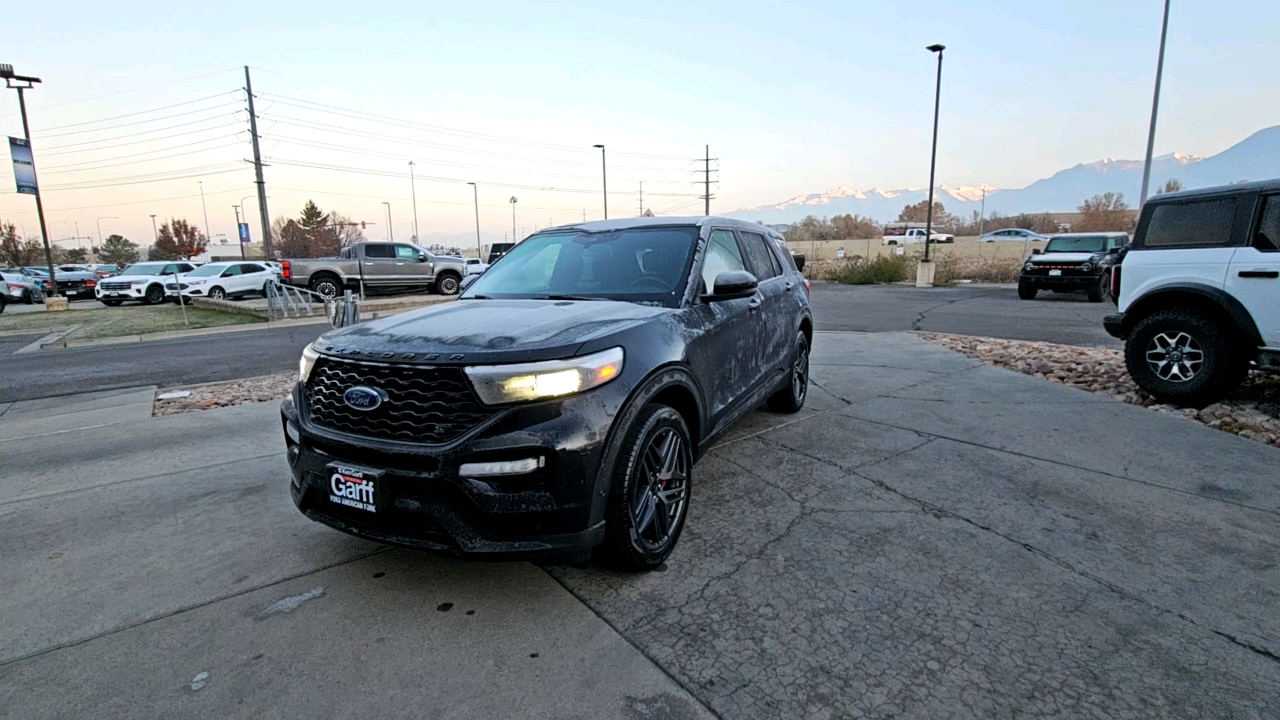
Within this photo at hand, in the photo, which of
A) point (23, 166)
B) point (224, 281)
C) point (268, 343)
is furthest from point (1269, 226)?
point (23, 166)

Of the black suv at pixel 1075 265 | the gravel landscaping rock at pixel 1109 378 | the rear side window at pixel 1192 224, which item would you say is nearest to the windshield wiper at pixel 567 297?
the gravel landscaping rock at pixel 1109 378

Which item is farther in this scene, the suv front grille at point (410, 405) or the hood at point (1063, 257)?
the hood at point (1063, 257)

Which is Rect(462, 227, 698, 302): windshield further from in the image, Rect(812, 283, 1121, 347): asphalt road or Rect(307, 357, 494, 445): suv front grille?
Rect(812, 283, 1121, 347): asphalt road

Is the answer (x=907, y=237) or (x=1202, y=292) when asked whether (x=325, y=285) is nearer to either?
(x=1202, y=292)

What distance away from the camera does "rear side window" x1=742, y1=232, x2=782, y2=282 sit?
4.82 meters

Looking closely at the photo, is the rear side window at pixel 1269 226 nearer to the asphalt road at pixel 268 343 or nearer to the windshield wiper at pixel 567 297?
the asphalt road at pixel 268 343

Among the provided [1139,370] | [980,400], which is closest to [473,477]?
[980,400]

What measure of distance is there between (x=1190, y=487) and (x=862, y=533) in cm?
229

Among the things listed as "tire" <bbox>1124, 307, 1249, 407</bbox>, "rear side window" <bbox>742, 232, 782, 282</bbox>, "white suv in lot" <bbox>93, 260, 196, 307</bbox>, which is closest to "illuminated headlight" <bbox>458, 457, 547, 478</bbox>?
"rear side window" <bbox>742, 232, 782, 282</bbox>

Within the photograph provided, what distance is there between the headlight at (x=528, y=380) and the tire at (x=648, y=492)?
386mm

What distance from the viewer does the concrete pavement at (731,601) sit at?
216 centimetres

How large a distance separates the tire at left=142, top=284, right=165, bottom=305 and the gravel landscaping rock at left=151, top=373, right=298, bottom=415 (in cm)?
2105

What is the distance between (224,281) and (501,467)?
27.2m

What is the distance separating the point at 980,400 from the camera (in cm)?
607
